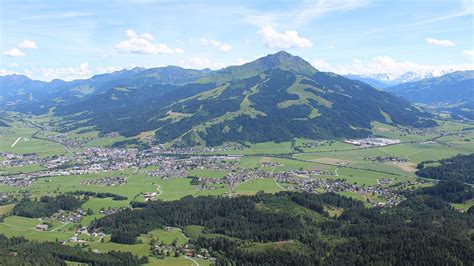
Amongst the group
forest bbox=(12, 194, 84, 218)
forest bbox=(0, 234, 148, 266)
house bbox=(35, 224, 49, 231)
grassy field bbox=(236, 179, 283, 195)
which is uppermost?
grassy field bbox=(236, 179, 283, 195)

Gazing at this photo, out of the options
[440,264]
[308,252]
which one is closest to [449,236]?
[440,264]

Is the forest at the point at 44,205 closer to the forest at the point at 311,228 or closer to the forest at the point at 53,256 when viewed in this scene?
the forest at the point at 311,228

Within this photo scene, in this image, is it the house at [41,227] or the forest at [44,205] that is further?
the forest at [44,205]

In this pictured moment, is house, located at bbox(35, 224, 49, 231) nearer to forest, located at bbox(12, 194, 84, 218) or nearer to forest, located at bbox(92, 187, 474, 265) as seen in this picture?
forest, located at bbox(12, 194, 84, 218)

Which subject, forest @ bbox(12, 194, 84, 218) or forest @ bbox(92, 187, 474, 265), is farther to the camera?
forest @ bbox(12, 194, 84, 218)

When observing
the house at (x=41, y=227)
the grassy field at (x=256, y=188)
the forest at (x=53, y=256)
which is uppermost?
the grassy field at (x=256, y=188)

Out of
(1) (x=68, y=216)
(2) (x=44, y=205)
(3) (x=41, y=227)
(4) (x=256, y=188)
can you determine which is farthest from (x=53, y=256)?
(4) (x=256, y=188)

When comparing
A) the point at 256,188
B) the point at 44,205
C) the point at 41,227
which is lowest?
the point at 41,227

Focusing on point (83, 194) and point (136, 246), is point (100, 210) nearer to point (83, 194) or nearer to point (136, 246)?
point (83, 194)

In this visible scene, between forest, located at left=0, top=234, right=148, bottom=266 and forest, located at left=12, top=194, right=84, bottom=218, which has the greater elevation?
forest, located at left=12, top=194, right=84, bottom=218

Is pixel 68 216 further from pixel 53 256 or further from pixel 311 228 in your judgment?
pixel 311 228

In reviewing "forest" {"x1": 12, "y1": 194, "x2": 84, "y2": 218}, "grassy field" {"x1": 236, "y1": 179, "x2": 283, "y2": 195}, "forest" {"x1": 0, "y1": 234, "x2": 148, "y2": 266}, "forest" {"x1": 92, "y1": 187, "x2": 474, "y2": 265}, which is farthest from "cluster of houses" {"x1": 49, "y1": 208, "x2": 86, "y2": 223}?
"grassy field" {"x1": 236, "y1": 179, "x2": 283, "y2": 195}

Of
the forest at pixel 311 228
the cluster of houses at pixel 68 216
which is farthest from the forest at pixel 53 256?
the cluster of houses at pixel 68 216
